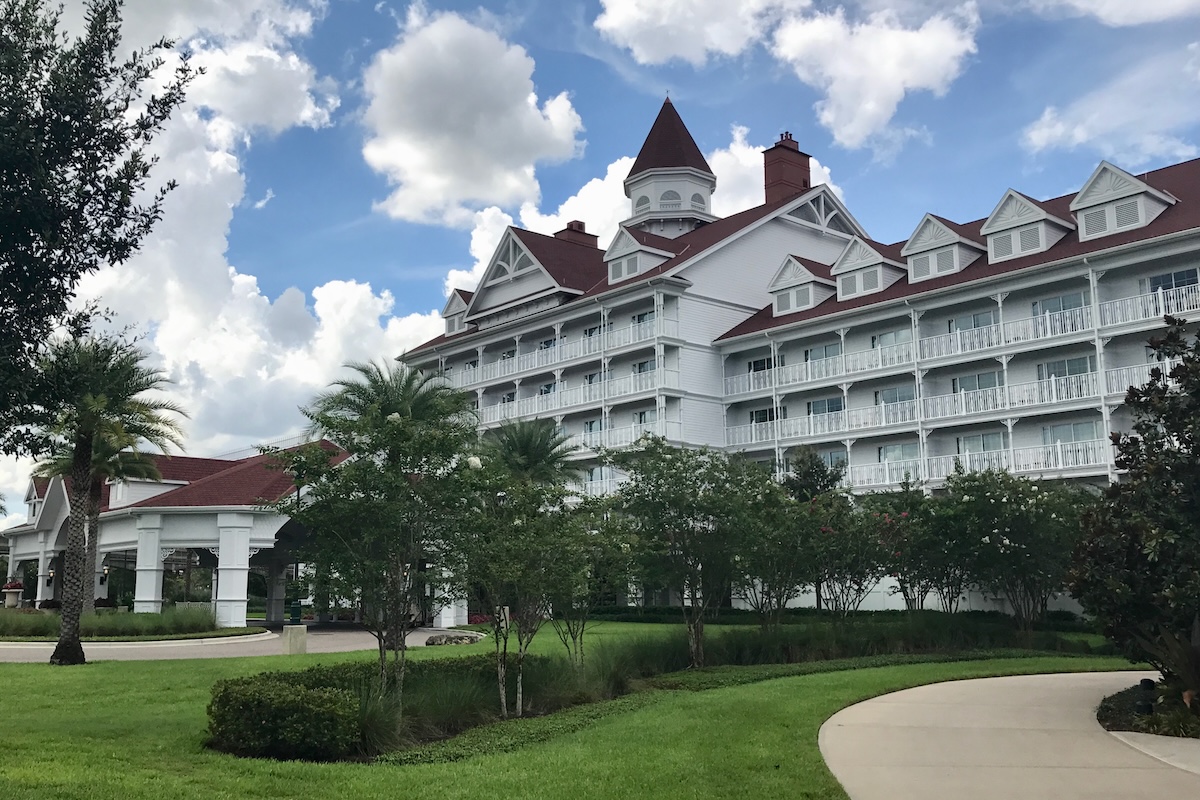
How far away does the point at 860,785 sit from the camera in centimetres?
992

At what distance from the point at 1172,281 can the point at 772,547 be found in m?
21.0

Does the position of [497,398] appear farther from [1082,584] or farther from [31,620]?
[1082,584]

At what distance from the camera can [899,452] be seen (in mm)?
42000

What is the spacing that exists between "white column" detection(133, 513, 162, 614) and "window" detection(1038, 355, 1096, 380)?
30.9 m

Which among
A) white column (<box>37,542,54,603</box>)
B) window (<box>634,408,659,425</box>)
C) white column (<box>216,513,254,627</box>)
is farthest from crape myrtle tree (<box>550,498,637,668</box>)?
white column (<box>37,542,54,603</box>)

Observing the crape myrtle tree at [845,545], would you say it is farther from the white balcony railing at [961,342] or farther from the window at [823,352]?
the window at [823,352]

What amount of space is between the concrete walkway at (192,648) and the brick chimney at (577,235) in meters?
31.9

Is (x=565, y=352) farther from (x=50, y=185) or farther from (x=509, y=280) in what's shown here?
(x=50, y=185)

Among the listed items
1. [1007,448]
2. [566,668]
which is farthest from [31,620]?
[1007,448]

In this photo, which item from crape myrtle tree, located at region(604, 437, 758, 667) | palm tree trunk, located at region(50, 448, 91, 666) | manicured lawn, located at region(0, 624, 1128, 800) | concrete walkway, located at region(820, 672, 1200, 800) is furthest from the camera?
palm tree trunk, located at region(50, 448, 91, 666)

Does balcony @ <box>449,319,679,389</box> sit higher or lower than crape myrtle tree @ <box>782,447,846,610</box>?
higher

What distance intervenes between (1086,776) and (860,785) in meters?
2.29

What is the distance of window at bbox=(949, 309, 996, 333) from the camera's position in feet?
131

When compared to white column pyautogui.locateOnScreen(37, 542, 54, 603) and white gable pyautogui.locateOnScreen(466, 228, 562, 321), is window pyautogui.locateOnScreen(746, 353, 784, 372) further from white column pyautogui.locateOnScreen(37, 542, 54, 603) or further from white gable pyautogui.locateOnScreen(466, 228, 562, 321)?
white column pyautogui.locateOnScreen(37, 542, 54, 603)
